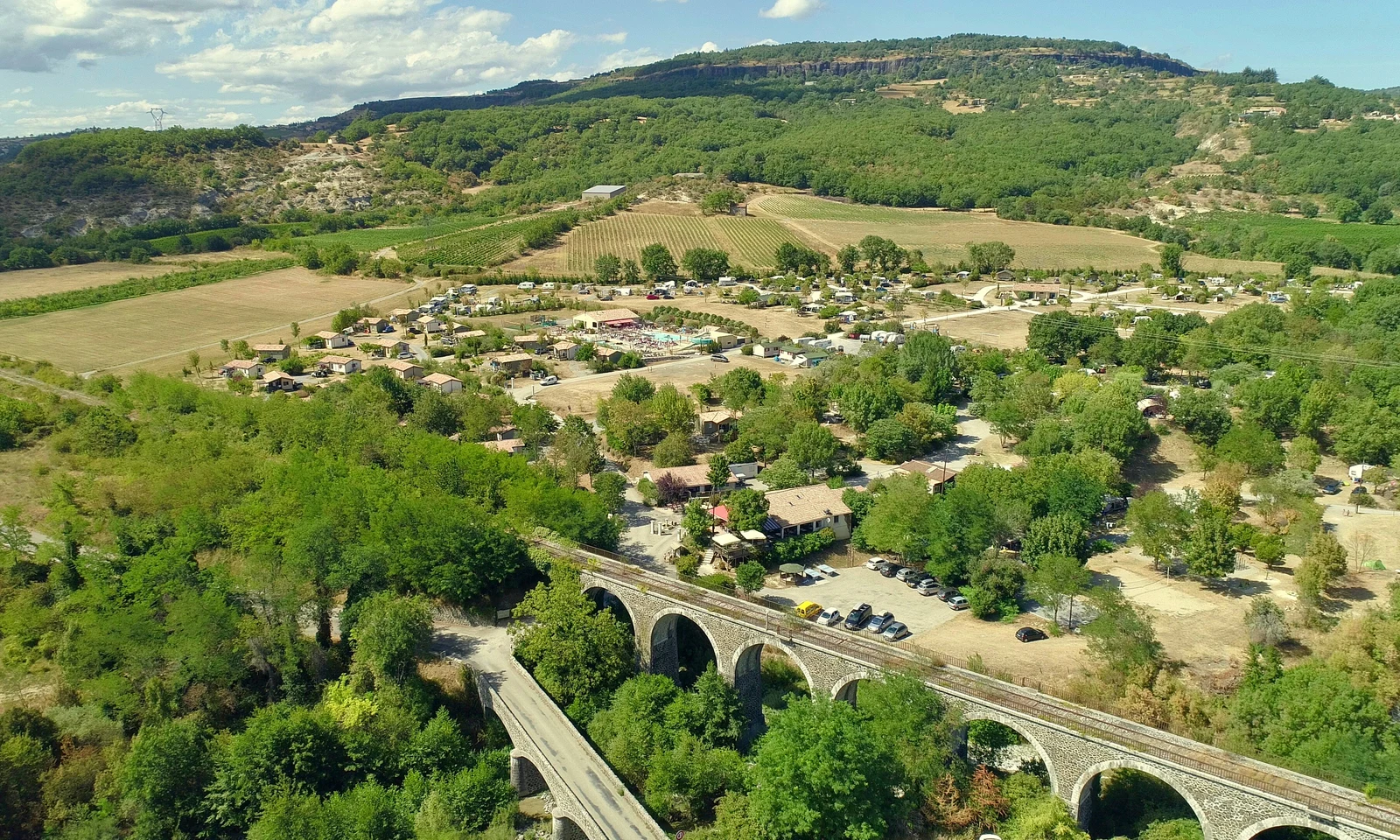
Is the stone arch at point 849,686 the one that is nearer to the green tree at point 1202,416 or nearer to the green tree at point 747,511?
the green tree at point 747,511

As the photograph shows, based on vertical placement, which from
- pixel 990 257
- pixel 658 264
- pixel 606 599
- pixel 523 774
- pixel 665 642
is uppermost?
pixel 658 264

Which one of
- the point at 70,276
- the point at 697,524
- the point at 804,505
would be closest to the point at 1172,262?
the point at 804,505

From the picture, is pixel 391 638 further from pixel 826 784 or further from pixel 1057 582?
pixel 1057 582

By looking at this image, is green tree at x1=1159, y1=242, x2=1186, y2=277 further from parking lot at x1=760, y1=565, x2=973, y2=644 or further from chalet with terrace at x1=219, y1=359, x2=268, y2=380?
chalet with terrace at x1=219, y1=359, x2=268, y2=380

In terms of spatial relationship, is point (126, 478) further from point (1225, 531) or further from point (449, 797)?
point (1225, 531)

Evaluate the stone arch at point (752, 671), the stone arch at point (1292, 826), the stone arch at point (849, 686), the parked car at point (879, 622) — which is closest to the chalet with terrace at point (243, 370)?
the stone arch at point (752, 671)

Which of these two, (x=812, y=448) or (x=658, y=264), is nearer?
(x=812, y=448)

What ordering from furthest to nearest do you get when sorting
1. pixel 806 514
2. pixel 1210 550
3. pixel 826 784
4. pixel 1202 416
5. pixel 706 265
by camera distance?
pixel 706 265 < pixel 1202 416 < pixel 806 514 < pixel 1210 550 < pixel 826 784
